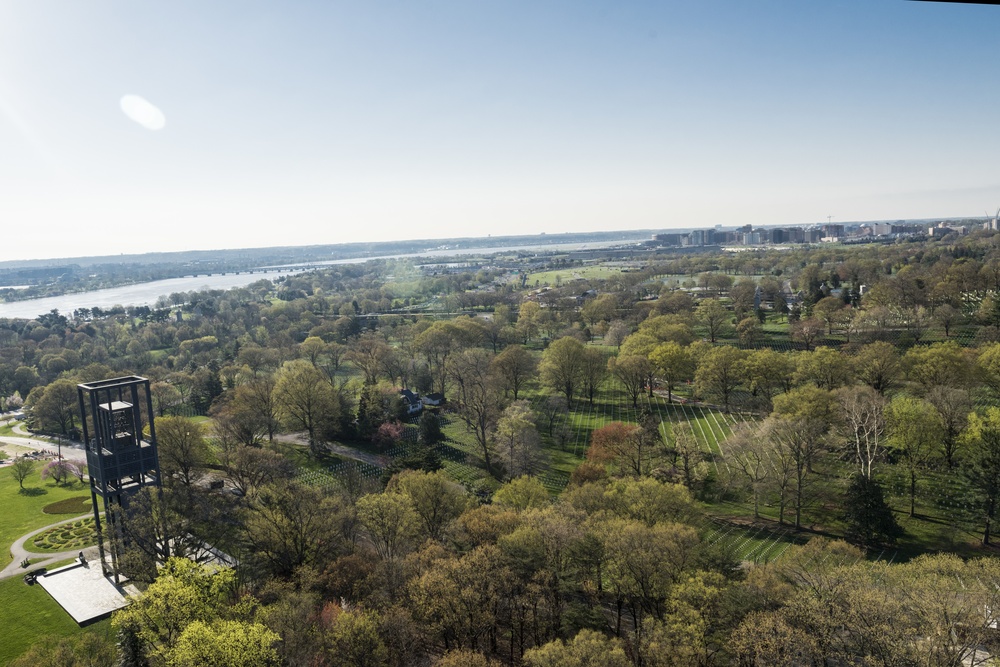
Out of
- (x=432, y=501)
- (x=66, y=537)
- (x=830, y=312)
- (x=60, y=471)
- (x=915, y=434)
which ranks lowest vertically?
(x=66, y=537)

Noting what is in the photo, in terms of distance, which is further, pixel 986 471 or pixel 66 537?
pixel 66 537

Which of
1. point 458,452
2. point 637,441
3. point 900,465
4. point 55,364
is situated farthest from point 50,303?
point 900,465

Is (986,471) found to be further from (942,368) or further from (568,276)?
(568,276)

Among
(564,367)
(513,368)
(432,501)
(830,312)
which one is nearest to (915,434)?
→ (432,501)

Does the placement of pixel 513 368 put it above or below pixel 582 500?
above

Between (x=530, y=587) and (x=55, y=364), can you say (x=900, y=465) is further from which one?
(x=55, y=364)

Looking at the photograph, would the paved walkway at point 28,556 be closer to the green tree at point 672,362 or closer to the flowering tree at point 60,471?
the flowering tree at point 60,471

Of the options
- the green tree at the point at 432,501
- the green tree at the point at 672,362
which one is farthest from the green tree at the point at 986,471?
the green tree at the point at 432,501
